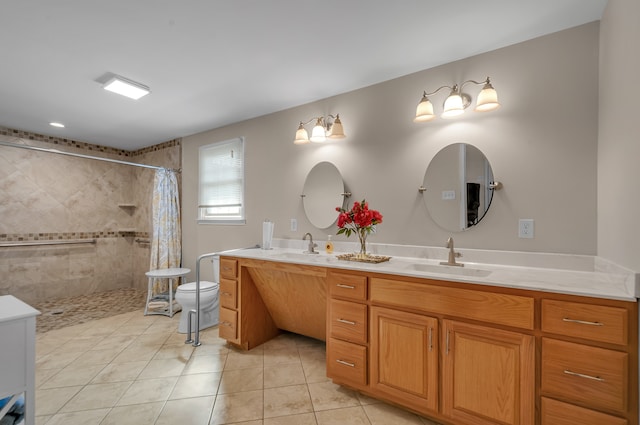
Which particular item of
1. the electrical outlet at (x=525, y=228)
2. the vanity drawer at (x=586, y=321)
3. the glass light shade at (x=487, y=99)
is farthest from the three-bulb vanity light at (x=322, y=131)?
the vanity drawer at (x=586, y=321)

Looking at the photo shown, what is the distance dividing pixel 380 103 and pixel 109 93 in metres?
2.44

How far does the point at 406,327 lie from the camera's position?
5.47 feet

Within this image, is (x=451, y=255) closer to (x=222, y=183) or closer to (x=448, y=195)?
(x=448, y=195)

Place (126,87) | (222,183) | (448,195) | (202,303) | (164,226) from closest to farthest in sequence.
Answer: (448,195) → (126,87) → (202,303) → (222,183) → (164,226)

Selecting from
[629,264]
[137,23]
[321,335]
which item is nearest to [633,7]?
[629,264]

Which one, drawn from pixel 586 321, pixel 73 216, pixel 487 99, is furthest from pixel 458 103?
pixel 73 216

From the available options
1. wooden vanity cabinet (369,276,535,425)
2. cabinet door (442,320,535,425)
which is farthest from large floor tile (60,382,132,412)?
cabinet door (442,320,535,425)

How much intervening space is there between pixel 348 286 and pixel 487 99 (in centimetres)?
147

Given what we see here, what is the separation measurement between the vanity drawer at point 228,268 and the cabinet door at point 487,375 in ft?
5.54

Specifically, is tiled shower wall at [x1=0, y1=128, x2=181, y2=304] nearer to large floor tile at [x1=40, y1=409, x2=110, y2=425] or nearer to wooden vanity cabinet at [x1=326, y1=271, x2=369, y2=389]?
large floor tile at [x1=40, y1=409, x2=110, y2=425]

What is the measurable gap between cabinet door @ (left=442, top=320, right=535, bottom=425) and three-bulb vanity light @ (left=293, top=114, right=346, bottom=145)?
1.67m

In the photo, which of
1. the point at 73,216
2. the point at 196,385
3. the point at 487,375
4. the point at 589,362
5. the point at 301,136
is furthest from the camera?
the point at 73,216

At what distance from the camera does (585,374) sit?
4.00ft

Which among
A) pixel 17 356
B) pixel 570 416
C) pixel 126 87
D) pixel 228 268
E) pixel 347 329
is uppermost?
pixel 126 87
